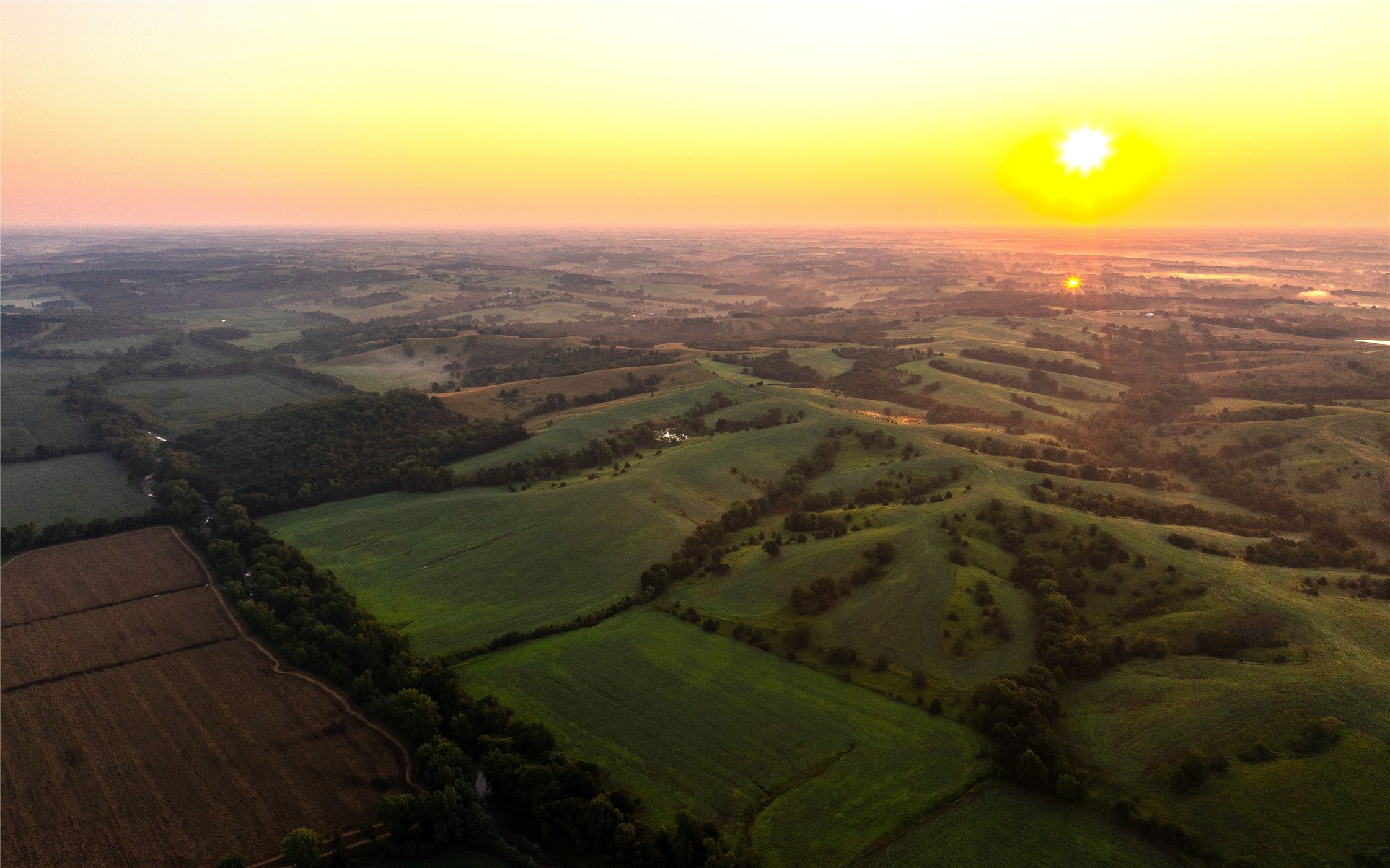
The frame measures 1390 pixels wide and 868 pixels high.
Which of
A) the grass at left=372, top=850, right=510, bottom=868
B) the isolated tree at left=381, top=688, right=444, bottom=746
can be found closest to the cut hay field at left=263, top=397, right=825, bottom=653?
the isolated tree at left=381, top=688, right=444, bottom=746

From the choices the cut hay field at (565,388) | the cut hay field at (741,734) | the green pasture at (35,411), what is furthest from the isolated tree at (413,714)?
the green pasture at (35,411)

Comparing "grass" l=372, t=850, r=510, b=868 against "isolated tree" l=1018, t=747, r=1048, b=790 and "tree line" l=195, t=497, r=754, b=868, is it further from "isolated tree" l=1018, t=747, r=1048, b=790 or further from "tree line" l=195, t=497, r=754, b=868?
"isolated tree" l=1018, t=747, r=1048, b=790

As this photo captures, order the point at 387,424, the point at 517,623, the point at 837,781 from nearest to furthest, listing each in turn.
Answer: the point at 837,781 → the point at 517,623 → the point at 387,424

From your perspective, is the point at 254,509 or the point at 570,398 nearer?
the point at 254,509

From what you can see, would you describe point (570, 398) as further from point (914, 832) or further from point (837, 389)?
point (914, 832)

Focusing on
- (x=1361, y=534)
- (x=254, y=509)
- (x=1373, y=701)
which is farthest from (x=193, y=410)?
(x=1361, y=534)

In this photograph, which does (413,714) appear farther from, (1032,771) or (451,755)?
(1032,771)

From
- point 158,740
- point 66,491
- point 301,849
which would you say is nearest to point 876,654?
point 301,849
